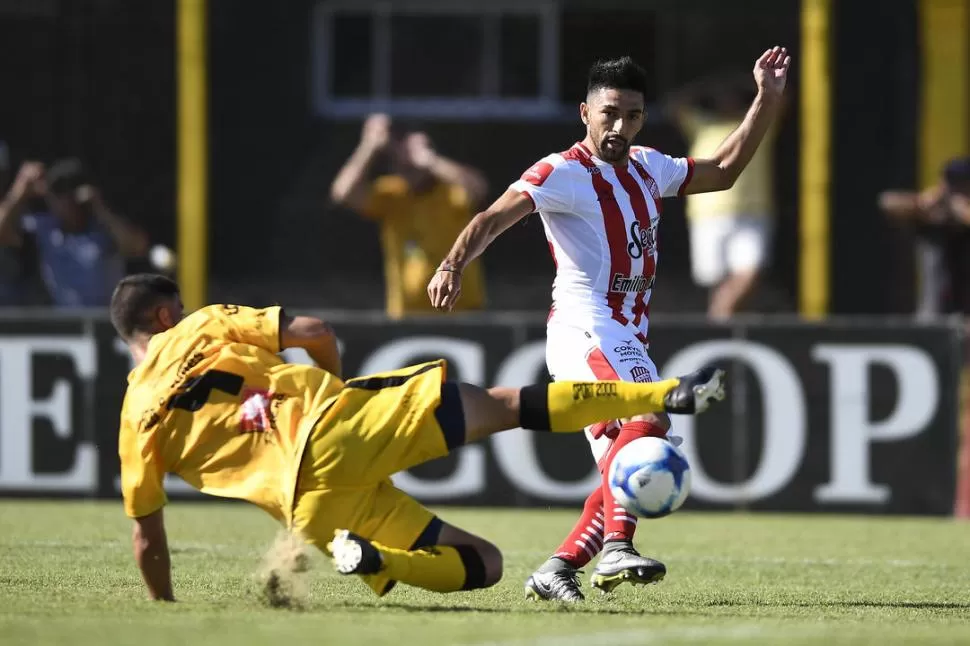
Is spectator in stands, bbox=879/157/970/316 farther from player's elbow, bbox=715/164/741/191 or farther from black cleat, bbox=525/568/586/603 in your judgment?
black cleat, bbox=525/568/586/603

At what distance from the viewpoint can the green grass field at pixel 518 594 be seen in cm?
550

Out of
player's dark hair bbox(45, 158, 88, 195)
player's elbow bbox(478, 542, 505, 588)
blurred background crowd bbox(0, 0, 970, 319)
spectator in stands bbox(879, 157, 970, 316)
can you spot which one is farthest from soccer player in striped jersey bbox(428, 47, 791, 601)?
blurred background crowd bbox(0, 0, 970, 319)

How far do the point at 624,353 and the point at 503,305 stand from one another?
27.9 ft

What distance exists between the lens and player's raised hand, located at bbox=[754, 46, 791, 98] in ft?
24.1

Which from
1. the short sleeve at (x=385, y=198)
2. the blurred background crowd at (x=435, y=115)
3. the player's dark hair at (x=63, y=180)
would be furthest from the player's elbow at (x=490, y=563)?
the blurred background crowd at (x=435, y=115)

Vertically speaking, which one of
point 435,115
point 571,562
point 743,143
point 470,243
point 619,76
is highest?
point 435,115

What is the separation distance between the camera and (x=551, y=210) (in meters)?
6.81

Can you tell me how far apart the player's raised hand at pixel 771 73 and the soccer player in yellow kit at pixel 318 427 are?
191 centimetres

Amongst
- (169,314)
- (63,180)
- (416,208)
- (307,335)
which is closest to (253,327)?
(307,335)

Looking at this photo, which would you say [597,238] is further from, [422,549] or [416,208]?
[416,208]

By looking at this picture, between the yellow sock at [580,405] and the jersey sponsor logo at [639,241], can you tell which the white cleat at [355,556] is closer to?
the yellow sock at [580,405]

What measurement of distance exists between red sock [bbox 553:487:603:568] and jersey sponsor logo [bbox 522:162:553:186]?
123cm

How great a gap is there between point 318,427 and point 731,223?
7.97 metres

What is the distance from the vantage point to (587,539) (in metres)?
6.92
